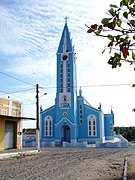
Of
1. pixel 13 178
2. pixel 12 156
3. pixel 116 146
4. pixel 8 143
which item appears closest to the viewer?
pixel 13 178

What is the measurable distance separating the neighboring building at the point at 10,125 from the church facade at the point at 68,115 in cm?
999

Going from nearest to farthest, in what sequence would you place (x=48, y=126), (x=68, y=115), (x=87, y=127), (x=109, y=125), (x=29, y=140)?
(x=68, y=115)
(x=87, y=127)
(x=48, y=126)
(x=29, y=140)
(x=109, y=125)

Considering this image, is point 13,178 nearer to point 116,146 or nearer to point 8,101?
point 8,101

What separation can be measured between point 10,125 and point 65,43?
19160mm

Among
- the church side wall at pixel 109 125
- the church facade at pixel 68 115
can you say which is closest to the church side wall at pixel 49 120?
the church facade at pixel 68 115

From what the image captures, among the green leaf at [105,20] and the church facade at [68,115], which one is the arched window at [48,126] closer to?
the church facade at [68,115]

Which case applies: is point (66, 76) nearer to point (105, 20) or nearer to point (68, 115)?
point (68, 115)

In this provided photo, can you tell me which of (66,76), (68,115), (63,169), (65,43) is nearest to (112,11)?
(63,169)

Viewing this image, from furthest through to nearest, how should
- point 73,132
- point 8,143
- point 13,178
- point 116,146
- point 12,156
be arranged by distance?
1. point 73,132
2. point 116,146
3. point 8,143
4. point 12,156
5. point 13,178

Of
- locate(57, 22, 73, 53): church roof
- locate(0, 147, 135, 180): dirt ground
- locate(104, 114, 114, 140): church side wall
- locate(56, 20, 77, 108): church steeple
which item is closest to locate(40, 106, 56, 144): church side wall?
locate(56, 20, 77, 108): church steeple

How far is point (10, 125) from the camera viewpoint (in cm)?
2566

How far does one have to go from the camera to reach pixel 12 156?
18906 millimetres

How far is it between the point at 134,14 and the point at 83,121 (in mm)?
36823


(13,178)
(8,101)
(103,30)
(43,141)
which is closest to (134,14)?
(103,30)
